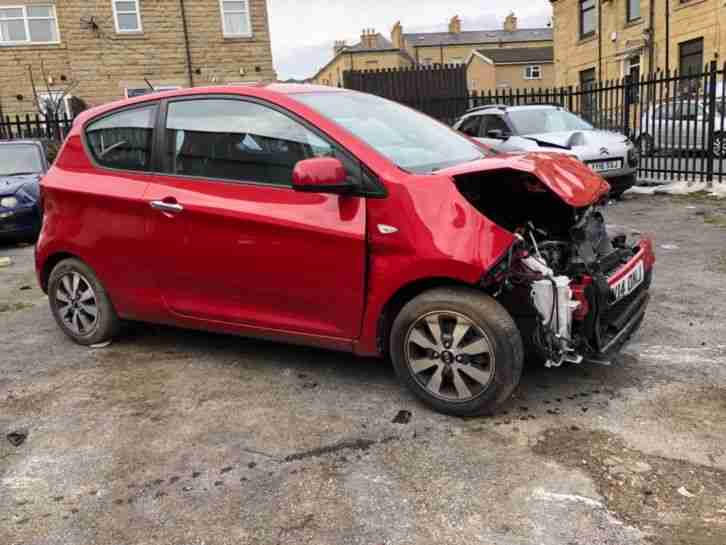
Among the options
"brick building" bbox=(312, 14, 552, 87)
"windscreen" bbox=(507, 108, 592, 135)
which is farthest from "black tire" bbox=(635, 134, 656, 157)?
"brick building" bbox=(312, 14, 552, 87)

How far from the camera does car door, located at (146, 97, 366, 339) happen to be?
3.37 m

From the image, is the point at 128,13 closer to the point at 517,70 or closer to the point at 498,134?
the point at 498,134

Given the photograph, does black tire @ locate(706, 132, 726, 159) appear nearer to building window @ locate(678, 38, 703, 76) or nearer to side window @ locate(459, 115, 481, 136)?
side window @ locate(459, 115, 481, 136)

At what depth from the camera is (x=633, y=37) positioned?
2777cm

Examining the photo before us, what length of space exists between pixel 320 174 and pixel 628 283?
68.2 inches

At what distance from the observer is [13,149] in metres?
10.3

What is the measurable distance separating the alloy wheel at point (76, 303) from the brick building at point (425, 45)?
6426 cm

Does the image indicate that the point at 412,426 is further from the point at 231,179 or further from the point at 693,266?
the point at 693,266

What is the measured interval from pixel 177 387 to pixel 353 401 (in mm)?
1096

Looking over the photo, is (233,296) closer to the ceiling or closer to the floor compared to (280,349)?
closer to the ceiling

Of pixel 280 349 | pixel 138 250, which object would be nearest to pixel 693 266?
pixel 280 349

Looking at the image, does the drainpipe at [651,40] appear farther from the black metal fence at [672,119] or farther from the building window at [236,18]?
the building window at [236,18]

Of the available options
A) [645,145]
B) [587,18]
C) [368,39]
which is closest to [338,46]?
[368,39]

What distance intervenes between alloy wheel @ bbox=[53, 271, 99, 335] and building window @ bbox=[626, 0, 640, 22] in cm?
2902
